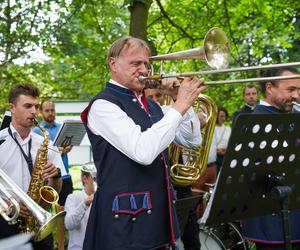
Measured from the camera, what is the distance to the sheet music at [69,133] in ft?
21.0

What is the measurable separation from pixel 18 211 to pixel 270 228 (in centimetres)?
176

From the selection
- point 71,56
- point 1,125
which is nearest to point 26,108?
point 1,125

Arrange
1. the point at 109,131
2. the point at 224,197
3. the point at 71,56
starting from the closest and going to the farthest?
1. the point at 224,197
2. the point at 109,131
3. the point at 71,56

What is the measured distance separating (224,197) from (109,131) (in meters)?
0.81

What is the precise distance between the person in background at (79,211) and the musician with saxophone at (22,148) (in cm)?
50

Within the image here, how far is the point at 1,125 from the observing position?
476 cm

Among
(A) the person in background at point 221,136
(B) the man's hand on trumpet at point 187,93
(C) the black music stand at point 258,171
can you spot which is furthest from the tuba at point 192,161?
(A) the person in background at point 221,136

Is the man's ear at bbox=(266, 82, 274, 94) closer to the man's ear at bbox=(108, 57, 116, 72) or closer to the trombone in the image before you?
the trombone

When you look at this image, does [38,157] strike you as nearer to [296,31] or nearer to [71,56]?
[71,56]

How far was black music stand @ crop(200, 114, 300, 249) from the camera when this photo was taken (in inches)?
110

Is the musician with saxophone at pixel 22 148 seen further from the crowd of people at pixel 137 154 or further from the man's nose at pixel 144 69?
the man's nose at pixel 144 69

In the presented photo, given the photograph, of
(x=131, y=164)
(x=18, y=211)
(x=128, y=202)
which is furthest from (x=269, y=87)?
(x=18, y=211)

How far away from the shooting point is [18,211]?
3.68 m

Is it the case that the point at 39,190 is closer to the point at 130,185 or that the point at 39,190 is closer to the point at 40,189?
the point at 40,189
